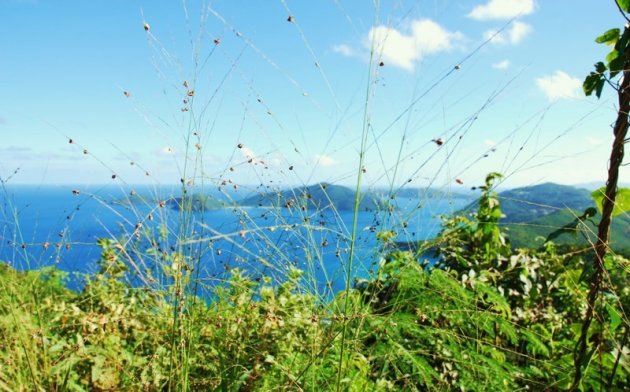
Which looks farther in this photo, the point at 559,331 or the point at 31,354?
the point at 559,331

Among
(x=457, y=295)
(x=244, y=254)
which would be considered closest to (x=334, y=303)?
(x=457, y=295)

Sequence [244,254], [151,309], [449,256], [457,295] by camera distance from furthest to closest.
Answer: [449,256], [244,254], [151,309], [457,295]

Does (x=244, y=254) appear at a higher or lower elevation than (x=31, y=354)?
higher

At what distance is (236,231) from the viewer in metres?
1.35

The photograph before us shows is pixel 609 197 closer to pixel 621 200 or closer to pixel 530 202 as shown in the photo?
pixel 621 200

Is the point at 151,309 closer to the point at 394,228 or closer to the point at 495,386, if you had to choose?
the point at 394,228

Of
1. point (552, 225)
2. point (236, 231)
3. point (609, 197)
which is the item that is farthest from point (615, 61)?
point (236, 231)

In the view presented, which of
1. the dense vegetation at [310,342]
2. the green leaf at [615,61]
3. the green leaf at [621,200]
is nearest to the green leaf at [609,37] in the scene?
the green leaf at [615,61]

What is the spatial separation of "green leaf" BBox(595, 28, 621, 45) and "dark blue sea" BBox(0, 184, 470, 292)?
0.73m

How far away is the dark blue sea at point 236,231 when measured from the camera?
5.00ft

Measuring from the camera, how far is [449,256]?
2.45 meters

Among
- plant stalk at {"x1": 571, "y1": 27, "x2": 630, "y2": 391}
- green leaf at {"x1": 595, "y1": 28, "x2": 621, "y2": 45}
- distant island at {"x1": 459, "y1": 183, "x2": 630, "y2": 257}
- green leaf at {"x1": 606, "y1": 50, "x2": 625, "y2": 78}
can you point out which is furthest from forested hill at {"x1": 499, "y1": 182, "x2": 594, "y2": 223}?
green leaf at {"x1": 595, "y1": 28, "x2": 621, "y2": 45}

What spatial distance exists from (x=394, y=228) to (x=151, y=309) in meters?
1.14

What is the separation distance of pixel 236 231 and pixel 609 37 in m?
1.39
